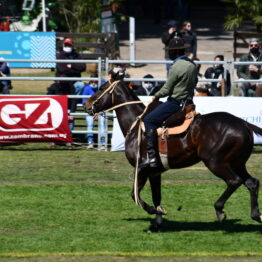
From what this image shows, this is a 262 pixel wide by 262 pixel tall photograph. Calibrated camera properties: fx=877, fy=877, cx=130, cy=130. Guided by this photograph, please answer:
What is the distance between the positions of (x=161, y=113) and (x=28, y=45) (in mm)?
21044

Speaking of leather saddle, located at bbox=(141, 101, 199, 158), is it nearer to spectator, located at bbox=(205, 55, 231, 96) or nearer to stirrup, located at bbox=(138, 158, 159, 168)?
stirrup, located at bbox=(138, 158, 159, 168)

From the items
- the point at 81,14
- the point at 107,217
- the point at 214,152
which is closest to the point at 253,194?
→ the point at 214,152

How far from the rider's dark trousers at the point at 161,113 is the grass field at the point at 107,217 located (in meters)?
1.22

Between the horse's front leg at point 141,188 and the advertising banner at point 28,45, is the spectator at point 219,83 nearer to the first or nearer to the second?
the horse's front leg at point 141,188

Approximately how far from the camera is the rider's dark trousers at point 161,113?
12.1 meters

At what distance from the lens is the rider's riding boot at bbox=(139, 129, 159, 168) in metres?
12.1

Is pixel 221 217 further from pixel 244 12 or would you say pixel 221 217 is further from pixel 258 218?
pixel 244 12

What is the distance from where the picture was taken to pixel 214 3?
56.9m

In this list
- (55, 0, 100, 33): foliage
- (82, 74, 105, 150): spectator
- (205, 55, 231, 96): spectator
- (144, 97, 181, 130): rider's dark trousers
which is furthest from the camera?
(55, 0, 100, 33): foliage

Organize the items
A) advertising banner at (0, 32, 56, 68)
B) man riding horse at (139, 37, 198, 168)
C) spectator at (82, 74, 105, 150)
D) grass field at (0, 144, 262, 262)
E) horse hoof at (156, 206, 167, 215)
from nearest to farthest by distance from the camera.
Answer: grass field at (0, 144, 262, 262) < man riding horse at (139, 37, 198, 168) < horse hoof at (156, 206, 167, 215) < spectator at (82, 74, 105, 150) < advertising banner at (0, 32, 56, 68)

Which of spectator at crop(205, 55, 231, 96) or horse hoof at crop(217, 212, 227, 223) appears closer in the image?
horse hoof at crop(217, 212, 227, 223)

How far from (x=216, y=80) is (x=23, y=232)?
8526mm

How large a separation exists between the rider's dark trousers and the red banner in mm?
7108

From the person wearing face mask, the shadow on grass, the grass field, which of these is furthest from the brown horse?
the person wearing face mask
